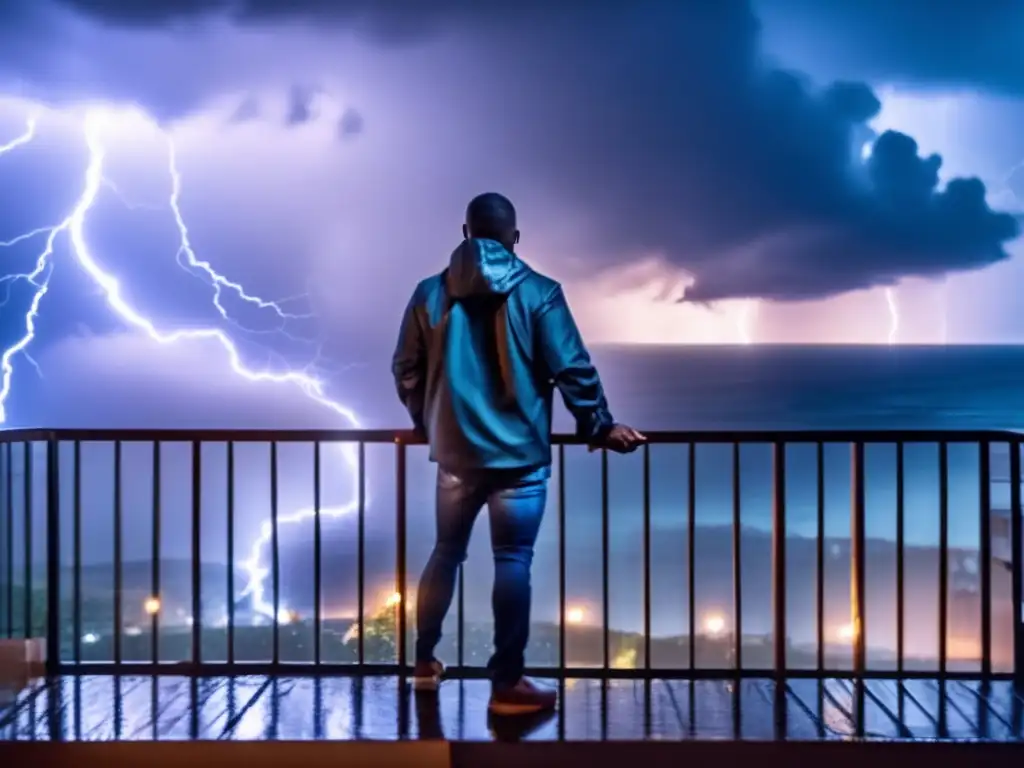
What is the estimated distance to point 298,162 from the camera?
593cm

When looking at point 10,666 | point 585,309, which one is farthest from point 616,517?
point 10,666

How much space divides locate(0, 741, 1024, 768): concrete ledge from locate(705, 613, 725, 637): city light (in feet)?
19.0

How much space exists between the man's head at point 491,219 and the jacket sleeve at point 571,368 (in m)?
0.22

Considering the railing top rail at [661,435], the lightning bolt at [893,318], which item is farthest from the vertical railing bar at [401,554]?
the lightning bolt at [893,318]

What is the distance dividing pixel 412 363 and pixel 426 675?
39.4 inches

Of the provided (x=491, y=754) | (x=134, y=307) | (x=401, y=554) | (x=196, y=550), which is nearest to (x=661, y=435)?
(x=401, y=554)

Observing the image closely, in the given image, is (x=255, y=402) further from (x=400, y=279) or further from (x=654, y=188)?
(x=654, y=188)

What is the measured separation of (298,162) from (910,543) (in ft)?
18.6

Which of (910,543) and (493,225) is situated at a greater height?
(493,225)

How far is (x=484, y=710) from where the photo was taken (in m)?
2.69

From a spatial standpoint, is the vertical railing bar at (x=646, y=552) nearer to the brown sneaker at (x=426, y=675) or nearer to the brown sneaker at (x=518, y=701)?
the brown sneaker at (x=518, y=701)

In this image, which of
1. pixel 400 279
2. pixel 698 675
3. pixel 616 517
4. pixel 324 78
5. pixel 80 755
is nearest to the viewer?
pixel 80 755

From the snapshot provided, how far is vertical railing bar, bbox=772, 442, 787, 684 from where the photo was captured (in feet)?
10.2

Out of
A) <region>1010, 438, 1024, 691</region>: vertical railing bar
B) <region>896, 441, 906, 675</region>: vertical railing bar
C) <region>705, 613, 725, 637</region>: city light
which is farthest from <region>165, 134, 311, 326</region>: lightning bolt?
<region>705, 613, 725, 637</region>: city light
